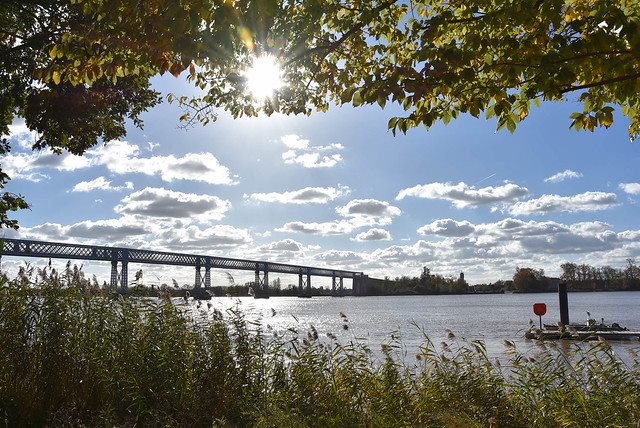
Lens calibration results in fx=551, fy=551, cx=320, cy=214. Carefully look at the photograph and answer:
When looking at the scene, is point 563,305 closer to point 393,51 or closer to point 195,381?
point 393,51

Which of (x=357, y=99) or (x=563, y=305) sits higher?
(x=357, y=99)

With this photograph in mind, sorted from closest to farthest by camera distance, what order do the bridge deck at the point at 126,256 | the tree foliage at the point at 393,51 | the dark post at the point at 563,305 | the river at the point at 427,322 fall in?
the tree foliage at the point at 393,51, the river at the point at 427,322, the dark post at the point at 563,305, the bridge deck at the point at 126,256

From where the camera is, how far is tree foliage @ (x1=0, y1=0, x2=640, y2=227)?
18.2 ft

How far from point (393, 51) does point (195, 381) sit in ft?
19.4

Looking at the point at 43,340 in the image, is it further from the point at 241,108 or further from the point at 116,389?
the point at 241,108

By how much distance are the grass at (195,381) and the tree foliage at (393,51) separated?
3.31 metres

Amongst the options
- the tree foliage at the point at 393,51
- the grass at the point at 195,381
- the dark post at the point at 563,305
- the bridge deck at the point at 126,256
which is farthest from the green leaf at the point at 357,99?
the bridge deck at the point at 126,256

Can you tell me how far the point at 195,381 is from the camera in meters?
7.32

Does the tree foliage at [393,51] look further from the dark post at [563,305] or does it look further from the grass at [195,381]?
the dark post at [563,305]

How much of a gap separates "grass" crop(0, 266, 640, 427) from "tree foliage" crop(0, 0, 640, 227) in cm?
331

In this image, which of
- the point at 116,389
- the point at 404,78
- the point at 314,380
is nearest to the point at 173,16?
the point at 404,78

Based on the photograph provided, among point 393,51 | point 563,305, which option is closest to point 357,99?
point 393,51

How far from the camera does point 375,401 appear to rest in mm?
7086

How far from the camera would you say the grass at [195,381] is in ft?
21.4
